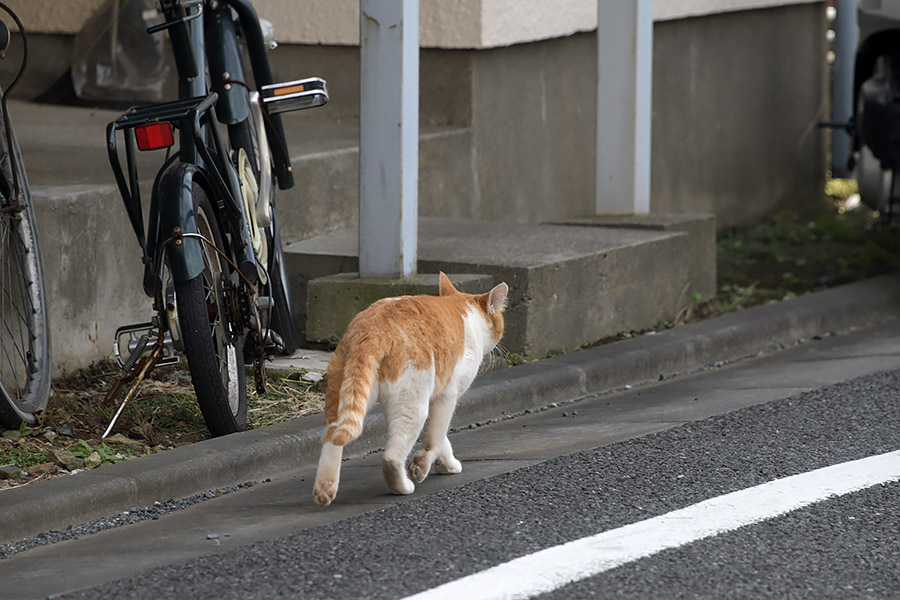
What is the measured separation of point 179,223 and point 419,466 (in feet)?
3.67

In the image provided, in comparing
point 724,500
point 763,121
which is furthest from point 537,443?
point 763,121

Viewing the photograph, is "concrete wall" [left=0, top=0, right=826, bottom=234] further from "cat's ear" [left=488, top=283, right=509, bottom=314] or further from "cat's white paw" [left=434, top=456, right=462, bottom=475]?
"cat's white paw" [left=434, top=456, right=462, bottom=475]

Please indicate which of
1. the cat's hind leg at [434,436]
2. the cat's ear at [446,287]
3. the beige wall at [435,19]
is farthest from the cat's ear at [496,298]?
the beige wall at [435,19]

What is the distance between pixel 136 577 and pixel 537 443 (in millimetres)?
1853

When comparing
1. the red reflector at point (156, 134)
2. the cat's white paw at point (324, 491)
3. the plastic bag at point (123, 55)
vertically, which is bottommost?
the cat's white paw at point (324, 491)

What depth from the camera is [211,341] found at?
4430 mm

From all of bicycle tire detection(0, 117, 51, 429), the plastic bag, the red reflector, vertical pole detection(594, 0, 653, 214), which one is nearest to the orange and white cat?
the red reflector

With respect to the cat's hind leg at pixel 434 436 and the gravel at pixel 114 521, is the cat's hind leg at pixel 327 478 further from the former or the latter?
the gravel at pixel 114 521

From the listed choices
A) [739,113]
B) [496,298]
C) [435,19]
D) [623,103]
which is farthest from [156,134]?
[739,113]

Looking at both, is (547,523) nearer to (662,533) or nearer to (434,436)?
(662,533)

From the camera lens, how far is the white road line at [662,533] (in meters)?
3.42

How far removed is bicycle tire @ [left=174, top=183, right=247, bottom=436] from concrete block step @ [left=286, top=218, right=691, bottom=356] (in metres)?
1.57

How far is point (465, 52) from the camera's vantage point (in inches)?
322

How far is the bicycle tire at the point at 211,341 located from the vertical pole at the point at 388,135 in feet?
4.09
